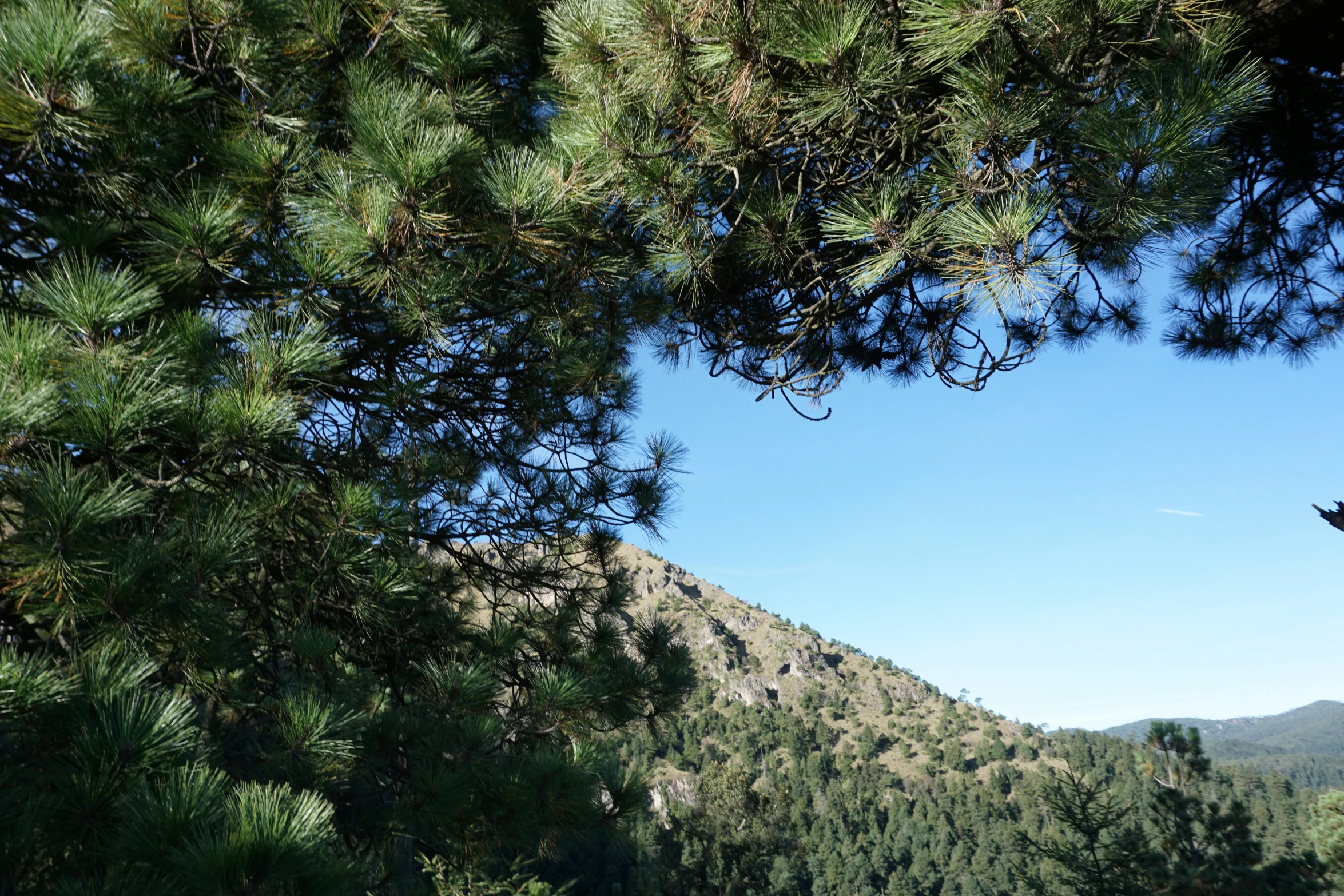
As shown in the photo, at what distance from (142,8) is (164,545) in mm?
1436

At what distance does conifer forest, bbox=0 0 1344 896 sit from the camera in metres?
1.45

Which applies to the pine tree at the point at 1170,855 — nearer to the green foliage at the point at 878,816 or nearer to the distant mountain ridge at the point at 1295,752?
the green foliage at the point at 878,816

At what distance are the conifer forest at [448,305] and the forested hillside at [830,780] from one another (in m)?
12.1

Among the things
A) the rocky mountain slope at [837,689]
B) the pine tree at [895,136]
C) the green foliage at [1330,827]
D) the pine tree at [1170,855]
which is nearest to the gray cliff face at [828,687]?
the rocky mountain slope at [837,689]

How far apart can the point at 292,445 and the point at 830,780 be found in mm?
64689

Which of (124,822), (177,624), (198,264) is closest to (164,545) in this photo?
(177,624)

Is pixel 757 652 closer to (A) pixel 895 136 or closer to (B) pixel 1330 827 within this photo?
(B) pixel 1330 827

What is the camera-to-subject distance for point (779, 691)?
75.0 m

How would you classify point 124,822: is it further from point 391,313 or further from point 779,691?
point 779,691

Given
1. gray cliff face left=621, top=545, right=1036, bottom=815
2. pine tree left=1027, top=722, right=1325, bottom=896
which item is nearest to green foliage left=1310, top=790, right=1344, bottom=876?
pine tree left=1027, top=722, right=1325, bottom=896

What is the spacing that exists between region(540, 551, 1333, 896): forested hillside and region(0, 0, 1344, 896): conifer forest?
1212 cm

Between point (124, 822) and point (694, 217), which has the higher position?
point (694, 217)

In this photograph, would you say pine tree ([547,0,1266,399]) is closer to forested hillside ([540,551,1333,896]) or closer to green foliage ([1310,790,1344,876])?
green foliage ([1310,790,1344,876])

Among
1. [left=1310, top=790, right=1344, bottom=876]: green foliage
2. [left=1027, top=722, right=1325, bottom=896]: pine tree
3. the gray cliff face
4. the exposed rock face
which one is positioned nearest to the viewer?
[left=1027, top=722, right=1325, bottom=896]: pine tree
